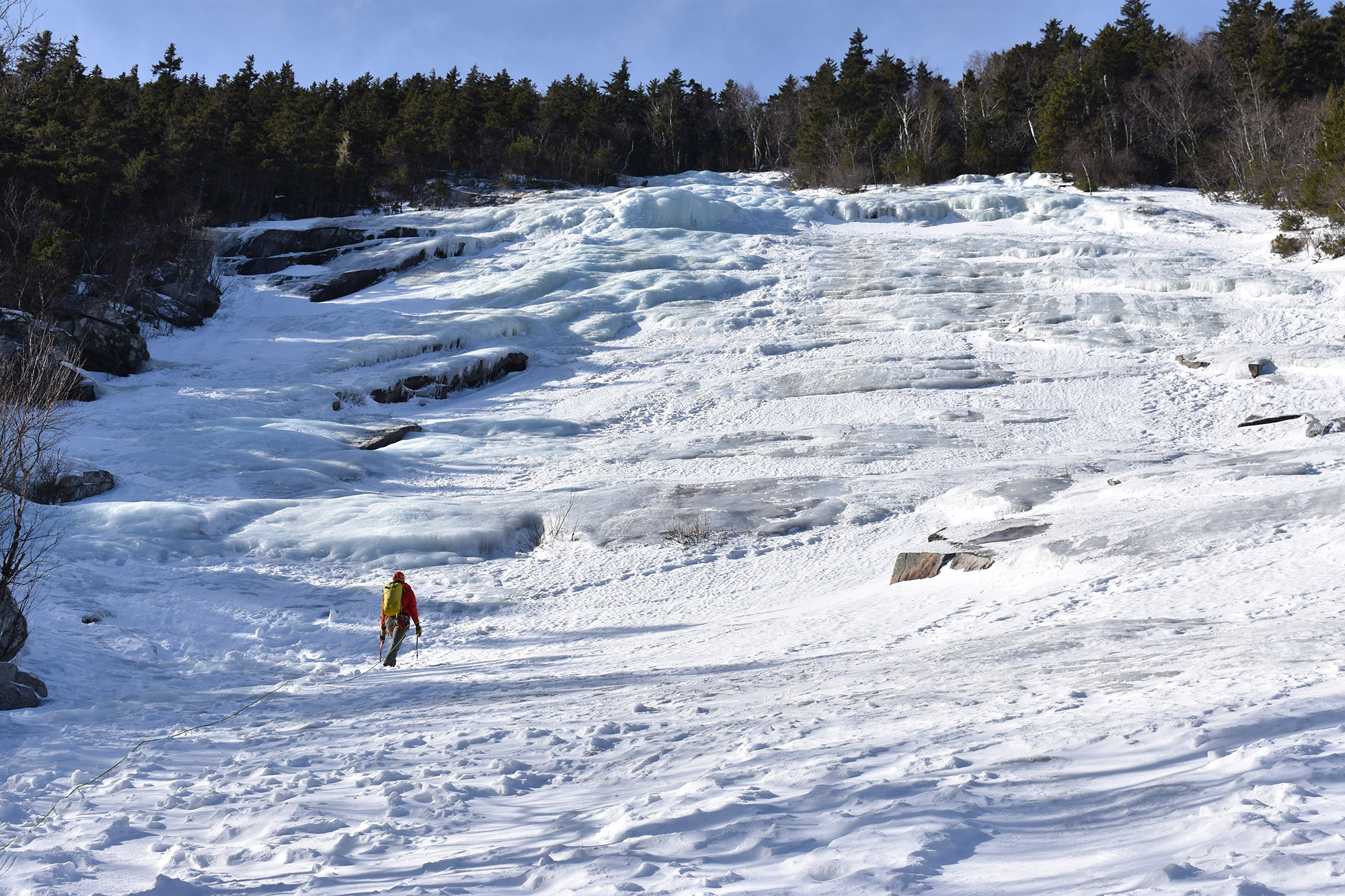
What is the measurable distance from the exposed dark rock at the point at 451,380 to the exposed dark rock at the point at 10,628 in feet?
44.3

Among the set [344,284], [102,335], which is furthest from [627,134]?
[102,335]

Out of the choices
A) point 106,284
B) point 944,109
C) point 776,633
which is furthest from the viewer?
point 944,109

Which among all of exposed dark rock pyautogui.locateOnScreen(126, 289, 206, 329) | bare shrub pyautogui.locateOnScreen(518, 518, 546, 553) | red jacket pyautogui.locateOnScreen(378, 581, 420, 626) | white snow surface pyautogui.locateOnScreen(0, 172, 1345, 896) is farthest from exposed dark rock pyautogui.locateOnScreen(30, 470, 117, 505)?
exposed dark rock pyautogui.locateOnScreen(126, 289, 206, 329)

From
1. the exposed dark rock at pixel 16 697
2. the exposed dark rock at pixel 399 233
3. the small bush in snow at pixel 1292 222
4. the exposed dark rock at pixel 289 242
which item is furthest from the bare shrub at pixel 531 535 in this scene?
the exposed dark rock at pixel 289 242

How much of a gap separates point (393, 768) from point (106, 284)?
2735cm

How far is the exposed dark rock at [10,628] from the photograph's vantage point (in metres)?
7.52

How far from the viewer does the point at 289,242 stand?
115ft

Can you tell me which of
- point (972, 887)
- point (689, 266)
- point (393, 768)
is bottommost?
point (393, 768)

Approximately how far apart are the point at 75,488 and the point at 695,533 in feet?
34.2

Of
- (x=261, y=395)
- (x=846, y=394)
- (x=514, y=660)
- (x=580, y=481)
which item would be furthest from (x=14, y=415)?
(x=846, y=394)

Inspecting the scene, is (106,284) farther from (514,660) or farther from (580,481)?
(514,660)

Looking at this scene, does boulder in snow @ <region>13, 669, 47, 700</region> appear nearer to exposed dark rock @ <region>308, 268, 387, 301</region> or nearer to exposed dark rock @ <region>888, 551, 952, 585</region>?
exposed dark rock @ <region>888, 551, 952, 585</region>

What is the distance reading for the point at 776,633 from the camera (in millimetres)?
8539

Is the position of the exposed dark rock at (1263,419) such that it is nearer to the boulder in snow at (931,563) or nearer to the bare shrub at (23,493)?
the boulder in snow at (931,563)
